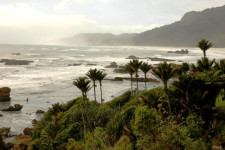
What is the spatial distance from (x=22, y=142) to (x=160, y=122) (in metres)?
26.9

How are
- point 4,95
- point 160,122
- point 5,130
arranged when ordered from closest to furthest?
point 160,122 < point 5,130 < point 4,95

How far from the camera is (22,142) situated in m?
39.7

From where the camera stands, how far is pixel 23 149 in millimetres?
38312

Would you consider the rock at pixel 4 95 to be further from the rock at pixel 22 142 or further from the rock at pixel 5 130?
the rock at pixel 22 142

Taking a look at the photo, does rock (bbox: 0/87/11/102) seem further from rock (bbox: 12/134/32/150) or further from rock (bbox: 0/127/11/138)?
rock (bbox: 12/134/32/150)

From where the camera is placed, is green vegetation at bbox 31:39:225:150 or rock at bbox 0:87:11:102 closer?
green vegetation at bbox 31:39:225:150

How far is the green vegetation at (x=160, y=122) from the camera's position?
2203cm

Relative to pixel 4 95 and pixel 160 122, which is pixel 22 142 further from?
pixel 4 95

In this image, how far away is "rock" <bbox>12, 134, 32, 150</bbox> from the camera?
37.9 metres

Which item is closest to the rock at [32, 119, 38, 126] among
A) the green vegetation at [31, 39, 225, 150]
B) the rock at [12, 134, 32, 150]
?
the rock at [12, 134, 32, 150]

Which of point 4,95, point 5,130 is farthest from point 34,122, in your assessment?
point 4,95

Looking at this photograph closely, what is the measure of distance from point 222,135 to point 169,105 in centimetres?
738

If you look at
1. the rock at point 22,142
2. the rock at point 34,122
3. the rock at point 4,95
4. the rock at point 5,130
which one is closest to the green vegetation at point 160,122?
the rock at point 22,142

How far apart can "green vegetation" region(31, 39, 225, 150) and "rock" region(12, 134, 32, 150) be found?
2.26 m
